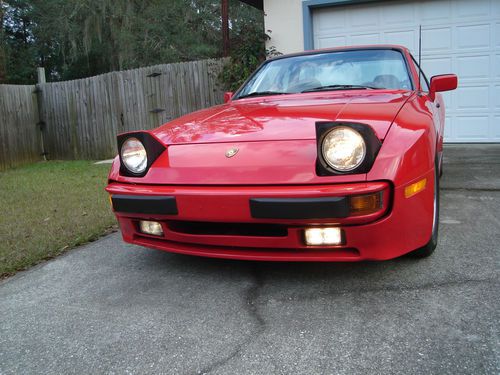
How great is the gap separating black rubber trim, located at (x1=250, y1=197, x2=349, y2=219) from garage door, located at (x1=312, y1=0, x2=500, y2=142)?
6608 millimetres

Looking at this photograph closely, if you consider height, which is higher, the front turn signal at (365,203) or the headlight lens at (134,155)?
the headlight lens at (134,155)

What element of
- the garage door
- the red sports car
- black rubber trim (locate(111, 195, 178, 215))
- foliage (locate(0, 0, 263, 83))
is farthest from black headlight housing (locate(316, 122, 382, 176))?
foliage (locate(0, 0, 263, 83))

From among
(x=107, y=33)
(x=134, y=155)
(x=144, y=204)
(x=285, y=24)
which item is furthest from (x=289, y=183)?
(x=107, y=33)

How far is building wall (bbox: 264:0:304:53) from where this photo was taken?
26.3 feet

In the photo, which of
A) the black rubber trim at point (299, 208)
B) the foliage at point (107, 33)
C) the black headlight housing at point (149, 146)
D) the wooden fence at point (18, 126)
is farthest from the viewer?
the foliage at point (107, 33)

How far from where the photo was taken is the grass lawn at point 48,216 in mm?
3304

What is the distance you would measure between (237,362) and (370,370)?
1.59 feet

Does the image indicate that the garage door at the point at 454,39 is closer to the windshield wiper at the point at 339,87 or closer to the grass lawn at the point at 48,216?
the grass lawn at the point at 48,216

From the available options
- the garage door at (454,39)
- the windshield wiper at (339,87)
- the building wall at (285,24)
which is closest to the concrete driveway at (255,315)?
the windshield wiper at (339,87)

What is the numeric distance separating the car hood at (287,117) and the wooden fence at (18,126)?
24.9 feet

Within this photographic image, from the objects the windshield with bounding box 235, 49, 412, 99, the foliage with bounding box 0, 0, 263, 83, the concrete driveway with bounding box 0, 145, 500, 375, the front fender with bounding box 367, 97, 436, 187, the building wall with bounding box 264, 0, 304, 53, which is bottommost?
the concrete driveway with bounding box 0, 145, 500, 375

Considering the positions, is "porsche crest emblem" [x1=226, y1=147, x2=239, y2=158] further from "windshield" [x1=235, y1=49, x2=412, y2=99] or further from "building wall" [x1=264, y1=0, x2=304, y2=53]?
"building wall" [x1=264, y1=0, x2=304, y2=53]

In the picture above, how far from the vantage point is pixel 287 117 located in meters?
2.62

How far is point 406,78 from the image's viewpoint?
3332mm
